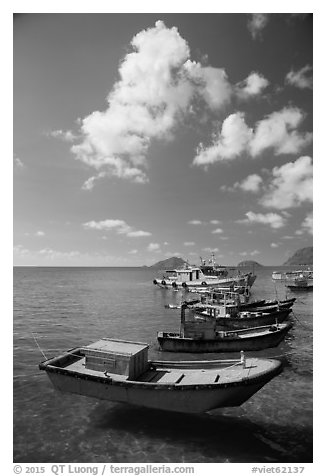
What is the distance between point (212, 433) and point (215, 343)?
1048cm

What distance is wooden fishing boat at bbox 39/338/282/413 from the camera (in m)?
13.3

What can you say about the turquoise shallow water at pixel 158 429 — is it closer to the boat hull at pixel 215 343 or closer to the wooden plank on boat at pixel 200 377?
the wooden plank on boat at pixel 200 377

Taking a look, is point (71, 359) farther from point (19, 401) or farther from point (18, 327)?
point (18, 327)

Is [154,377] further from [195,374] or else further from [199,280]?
[199,280]

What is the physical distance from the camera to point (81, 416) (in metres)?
14.6

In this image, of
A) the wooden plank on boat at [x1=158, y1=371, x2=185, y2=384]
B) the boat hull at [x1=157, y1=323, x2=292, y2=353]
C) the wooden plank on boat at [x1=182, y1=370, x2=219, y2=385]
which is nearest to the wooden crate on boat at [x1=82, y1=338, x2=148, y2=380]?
the wooden plank on boat at [x1=158, y1=371, x2=185, y2=384]

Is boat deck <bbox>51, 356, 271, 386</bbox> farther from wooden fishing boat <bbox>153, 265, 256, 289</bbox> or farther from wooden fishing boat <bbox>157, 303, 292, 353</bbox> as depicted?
wooden fishing boat <bbox>153, 265, 256, 289</bbox>

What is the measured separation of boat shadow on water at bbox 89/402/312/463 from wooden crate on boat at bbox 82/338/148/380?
2054 mm

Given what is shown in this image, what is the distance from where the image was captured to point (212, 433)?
1302cm

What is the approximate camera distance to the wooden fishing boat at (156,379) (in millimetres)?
13326

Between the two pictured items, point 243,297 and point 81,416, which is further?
point 243,297
